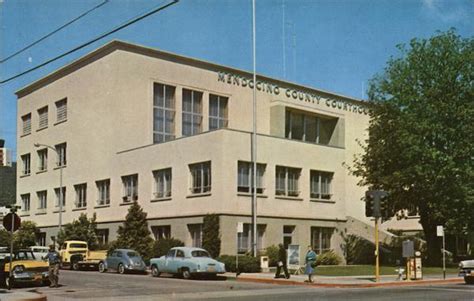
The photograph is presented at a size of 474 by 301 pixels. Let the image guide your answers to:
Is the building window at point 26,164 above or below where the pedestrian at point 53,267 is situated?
above

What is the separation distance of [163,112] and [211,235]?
14.4 metres

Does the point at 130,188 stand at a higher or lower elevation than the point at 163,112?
lower

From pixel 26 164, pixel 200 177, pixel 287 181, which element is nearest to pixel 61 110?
pixel 26 164

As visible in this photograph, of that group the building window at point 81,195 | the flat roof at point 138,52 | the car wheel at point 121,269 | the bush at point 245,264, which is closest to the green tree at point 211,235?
the bush at point 245,264

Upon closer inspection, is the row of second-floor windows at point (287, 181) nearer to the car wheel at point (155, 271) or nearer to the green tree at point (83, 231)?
the car wheel at point (155, 271)

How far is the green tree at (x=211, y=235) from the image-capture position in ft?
132

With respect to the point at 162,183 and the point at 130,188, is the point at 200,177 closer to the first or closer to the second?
the point at 162,183

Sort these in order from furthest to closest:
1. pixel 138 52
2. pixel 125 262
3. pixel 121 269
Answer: pixel 138 52
pixel 121 269
pixel 125 262

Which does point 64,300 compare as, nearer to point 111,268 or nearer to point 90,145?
point 111,268

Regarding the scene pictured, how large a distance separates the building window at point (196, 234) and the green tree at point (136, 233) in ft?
10.9

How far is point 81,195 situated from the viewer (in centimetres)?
5550

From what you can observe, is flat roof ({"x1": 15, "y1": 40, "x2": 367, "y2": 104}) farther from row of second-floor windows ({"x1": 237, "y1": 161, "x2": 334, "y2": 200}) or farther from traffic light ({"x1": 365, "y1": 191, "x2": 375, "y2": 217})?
traffic light ({"x1": 365, "y1": 191, "x2": 375, "y2": 217})

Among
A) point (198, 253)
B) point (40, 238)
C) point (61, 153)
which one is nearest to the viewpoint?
point (198, 253)

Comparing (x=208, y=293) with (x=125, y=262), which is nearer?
(x=208, y=293)
